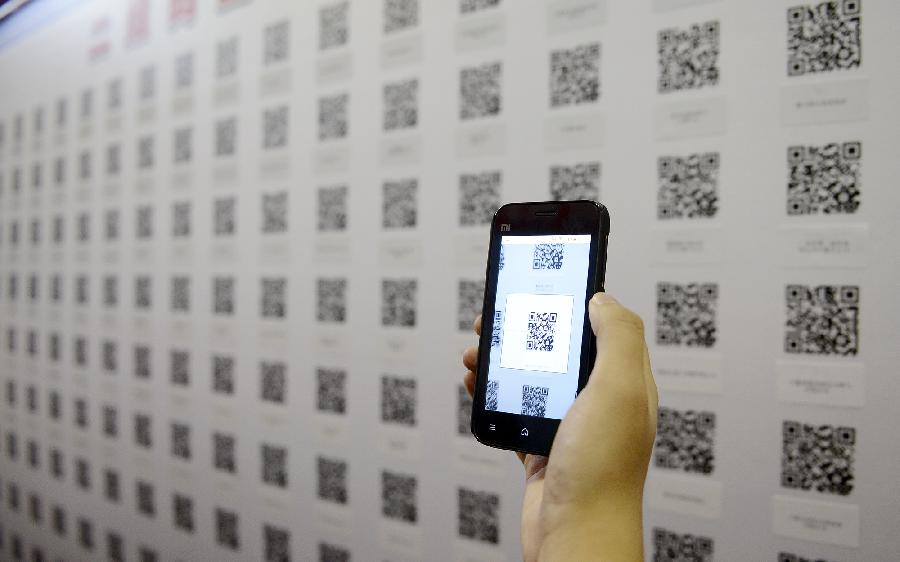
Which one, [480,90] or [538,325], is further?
[480,90]

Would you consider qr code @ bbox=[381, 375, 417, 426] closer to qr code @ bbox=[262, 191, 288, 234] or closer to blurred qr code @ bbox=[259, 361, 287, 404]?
blurred qr code @ bbox=[259, 361, 287, 404]

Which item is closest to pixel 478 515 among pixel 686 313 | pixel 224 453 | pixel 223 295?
pixel 686 313

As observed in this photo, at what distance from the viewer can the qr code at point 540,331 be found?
67 centimetres

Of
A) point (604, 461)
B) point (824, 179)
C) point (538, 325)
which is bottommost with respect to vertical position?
point (604, 461)

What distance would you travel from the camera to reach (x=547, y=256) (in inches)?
27.3

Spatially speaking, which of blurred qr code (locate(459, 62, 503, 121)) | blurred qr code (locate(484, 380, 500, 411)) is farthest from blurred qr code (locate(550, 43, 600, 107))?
blurred qr code (locate(484, 380, 500, 411))

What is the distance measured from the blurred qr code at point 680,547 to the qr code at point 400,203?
2.43 ft

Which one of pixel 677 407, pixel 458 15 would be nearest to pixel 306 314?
pixel 458 15

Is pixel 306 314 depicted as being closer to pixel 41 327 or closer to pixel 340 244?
pixel 340 244

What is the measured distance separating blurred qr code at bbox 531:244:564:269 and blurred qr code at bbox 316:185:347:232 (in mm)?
783

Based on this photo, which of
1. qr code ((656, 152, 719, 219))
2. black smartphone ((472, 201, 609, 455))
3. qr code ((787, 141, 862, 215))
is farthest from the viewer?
qr code ((656, 152, 719, 219))

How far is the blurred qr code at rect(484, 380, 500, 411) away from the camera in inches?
27.1

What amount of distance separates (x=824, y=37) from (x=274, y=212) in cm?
118

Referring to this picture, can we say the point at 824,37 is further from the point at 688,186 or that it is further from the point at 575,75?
the point at 575,75
